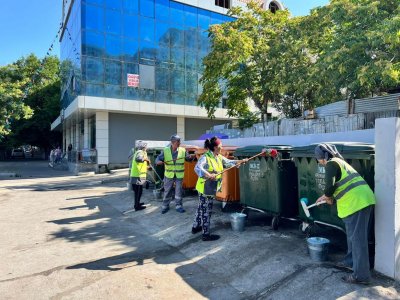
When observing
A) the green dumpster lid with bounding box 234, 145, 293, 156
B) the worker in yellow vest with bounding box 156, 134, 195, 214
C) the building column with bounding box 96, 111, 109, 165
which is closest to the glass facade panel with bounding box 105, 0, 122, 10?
the building column with bounding box 96, 111, 109, 165

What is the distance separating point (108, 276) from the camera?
4.56 metres

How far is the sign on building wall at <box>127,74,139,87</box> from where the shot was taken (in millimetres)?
22562

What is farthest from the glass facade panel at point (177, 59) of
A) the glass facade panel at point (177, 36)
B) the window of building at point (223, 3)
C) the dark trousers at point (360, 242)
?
the dark trousers at point (360, 242)

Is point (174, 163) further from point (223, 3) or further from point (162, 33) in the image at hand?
point (223, 3)

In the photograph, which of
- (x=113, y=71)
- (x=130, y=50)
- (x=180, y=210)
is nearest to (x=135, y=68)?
(x=130, y=50)

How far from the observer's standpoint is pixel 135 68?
74.6ft

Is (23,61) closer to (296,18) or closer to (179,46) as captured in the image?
(179,46)

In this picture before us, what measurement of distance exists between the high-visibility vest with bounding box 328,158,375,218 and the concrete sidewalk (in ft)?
2.67

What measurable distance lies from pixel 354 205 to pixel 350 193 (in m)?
0.13

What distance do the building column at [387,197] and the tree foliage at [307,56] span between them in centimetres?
537

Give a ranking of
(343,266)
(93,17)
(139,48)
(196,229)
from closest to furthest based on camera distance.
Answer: (343,266), (196,229), (93,17), (139,48)

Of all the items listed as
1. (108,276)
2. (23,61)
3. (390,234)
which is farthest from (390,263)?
(23,61)

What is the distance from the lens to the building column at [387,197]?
385cm

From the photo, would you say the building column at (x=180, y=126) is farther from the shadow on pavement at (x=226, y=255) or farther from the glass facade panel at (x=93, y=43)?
the shadow on pavement at (x=226, y=255)
